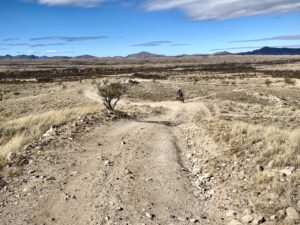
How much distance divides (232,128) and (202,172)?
453cm

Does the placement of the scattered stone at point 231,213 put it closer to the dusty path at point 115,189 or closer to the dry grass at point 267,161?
the dusty path at point 115,189

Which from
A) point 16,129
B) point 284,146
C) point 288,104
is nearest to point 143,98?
point 288,104

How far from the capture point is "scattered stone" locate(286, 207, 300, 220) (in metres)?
7.75

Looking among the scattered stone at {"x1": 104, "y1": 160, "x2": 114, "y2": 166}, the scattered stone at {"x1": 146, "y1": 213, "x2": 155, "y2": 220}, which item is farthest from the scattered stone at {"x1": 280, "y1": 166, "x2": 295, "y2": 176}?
the scattered stone at {"x1": 104, "y1": 160, "x2": 114, "y2": 166}

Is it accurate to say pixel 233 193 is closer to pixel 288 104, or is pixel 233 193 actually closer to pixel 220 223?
pixel 220 223

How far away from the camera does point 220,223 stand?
8188mm

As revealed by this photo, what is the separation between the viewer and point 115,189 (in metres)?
9.96

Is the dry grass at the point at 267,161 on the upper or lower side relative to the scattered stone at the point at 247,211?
upper

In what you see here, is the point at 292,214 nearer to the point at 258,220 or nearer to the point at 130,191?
the point at 258,220

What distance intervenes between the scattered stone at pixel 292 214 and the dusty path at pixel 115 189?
123 cm

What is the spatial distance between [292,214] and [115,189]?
385 cm

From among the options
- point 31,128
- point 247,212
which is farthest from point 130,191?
point 31,128

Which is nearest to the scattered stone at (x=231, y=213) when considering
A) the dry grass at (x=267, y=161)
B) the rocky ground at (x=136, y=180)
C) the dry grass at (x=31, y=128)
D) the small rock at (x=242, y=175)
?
the rocky ground at (x=136, y=180)

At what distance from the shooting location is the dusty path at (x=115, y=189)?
846 centimetres
